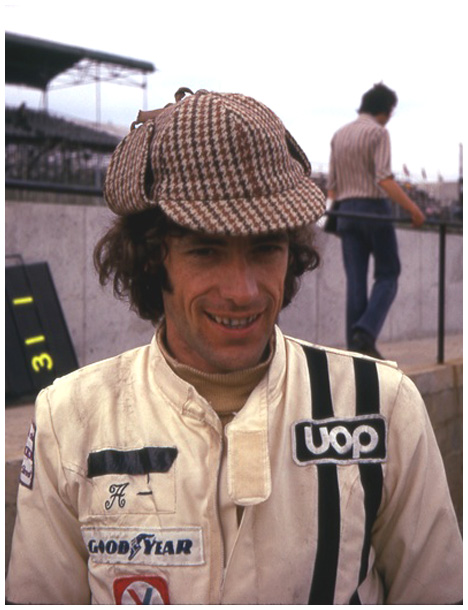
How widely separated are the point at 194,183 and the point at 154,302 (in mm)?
534

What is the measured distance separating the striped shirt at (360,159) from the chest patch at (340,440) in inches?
130

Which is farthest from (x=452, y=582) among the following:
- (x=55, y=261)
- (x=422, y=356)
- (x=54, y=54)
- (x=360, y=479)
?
(x=54, y=54)

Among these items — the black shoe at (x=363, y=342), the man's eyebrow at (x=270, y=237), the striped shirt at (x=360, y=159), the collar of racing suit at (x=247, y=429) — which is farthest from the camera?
the black shoe at (x=363, y=342)

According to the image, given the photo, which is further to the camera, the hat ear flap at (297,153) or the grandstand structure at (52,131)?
the grandstand structure at (52,131)

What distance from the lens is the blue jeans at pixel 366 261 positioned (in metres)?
4.88

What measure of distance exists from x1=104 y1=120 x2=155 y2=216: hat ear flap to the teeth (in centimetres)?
29

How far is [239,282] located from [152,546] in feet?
1.87

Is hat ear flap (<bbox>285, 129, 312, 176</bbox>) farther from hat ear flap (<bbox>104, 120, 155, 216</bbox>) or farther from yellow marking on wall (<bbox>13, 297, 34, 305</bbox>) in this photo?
yellow marking on wall (<bbox>13, 297, 34, 305</bbox>)

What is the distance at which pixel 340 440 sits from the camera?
5.28 feet

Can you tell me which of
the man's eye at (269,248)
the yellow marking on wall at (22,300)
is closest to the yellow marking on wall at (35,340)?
the yellow marking on wall at (22,300)

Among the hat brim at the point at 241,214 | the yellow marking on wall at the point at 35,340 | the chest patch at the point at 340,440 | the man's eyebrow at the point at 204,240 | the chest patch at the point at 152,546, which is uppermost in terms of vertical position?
the hat brim at the point at 241,214

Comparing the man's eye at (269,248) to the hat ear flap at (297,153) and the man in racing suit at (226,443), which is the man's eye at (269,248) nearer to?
the man in racing suit at (226,443)

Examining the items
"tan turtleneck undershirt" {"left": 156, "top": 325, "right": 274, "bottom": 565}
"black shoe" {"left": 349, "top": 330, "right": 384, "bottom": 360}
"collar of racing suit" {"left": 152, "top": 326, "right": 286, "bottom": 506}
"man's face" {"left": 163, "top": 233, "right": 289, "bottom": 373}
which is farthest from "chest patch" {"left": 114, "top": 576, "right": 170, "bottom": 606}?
"black shoe" {"left": 349, "top": 330, "right": 384, "bottom": 360}

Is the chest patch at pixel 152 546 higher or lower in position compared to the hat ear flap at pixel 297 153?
lower
